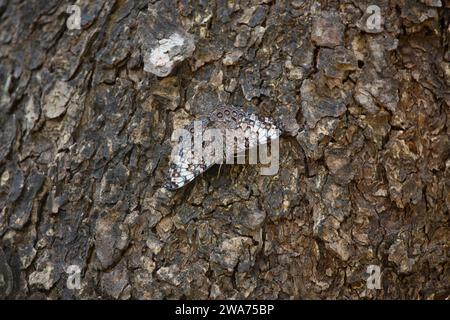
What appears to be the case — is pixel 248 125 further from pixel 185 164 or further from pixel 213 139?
pixel 185 164

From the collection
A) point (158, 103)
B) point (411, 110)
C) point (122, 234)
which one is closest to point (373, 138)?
point (411, 110)

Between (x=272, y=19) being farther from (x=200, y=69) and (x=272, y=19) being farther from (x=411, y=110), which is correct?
(x=411, y=110)

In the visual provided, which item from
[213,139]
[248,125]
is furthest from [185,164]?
[248,125]

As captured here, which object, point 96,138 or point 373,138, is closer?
point 373,138
